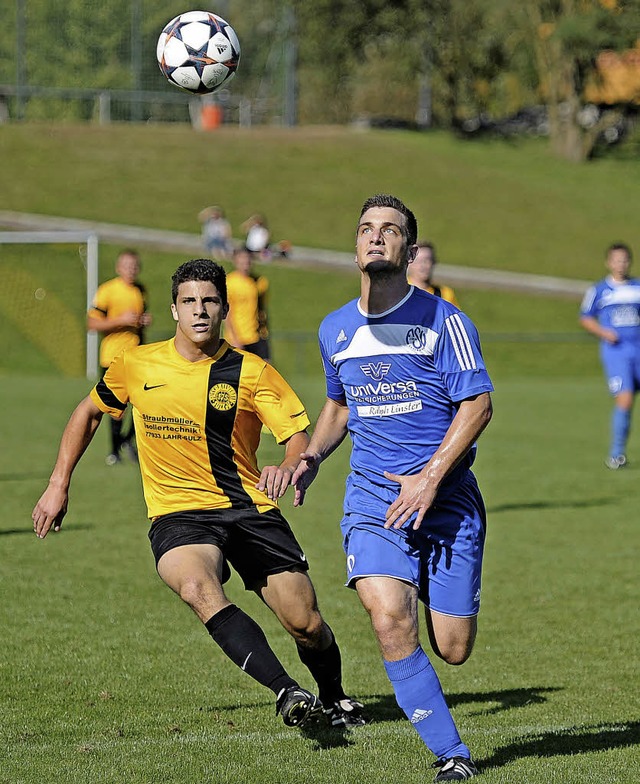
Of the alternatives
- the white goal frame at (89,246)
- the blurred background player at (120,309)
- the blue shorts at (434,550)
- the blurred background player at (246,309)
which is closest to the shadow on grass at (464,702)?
the blue shorts at (434,550)

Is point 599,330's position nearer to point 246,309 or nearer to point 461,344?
point 246,309

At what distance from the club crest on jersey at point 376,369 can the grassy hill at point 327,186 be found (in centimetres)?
3169

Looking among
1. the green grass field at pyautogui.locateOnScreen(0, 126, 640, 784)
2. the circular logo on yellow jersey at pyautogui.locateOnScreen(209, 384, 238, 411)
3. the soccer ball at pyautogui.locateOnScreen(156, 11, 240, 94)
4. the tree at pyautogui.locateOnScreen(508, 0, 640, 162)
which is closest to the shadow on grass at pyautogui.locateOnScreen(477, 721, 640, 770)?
the green grass field at pyautogui.locateOnScreen(0, 126, 640, 784)

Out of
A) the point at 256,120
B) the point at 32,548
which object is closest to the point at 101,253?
the point at 256,120

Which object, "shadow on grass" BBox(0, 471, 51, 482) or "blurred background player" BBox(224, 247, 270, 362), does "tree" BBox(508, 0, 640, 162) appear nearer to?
"blurred background player" BBox(224, 247, 270, 362)

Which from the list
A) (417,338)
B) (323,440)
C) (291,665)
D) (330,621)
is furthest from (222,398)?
(330,621)

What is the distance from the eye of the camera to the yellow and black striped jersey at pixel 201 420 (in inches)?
217

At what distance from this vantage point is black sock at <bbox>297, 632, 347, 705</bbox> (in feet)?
18.5

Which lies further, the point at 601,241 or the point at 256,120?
the point at 256,120

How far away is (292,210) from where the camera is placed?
39.6 meters

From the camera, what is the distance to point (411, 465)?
16.3ft

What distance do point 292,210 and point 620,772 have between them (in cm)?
3552

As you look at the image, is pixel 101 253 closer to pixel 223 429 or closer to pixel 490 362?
pixel 490 362

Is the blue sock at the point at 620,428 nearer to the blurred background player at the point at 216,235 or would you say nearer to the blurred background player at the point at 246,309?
the blurred background player at the point at 246,309
